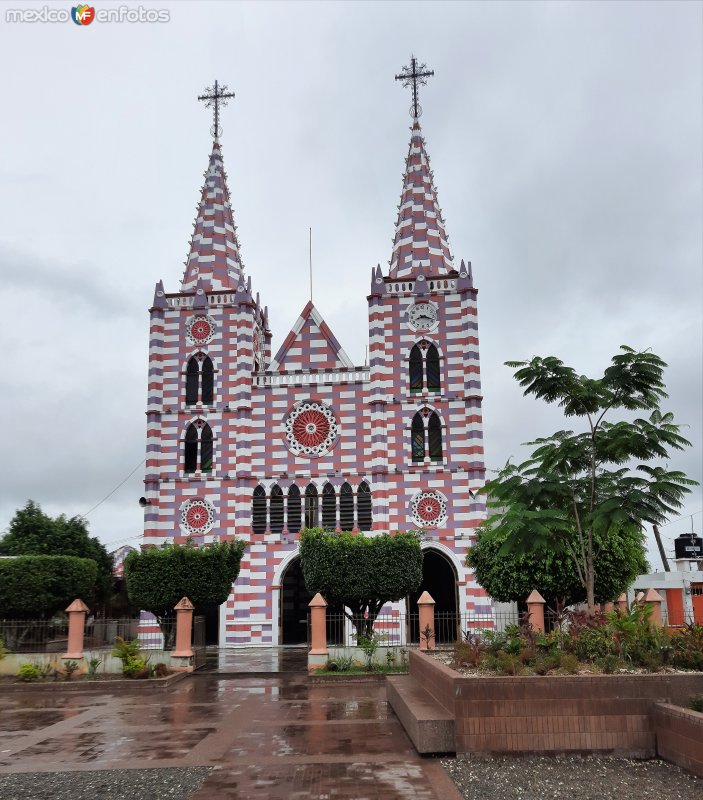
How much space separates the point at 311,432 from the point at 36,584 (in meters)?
12.4

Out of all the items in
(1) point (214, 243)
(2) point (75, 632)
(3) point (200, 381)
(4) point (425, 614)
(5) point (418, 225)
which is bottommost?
(2) point (75, 632)

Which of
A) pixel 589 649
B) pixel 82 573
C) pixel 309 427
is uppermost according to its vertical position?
pixel 309 427

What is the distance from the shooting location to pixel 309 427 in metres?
33.8

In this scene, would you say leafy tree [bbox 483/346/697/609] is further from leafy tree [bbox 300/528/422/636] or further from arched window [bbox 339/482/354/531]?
arched window [bbox 339/482/354/531]

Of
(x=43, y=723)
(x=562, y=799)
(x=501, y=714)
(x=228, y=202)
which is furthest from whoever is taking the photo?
(x=228, y=202)

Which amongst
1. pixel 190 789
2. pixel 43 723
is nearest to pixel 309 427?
pixel 43 723

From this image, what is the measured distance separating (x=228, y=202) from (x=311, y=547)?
67.7 ft

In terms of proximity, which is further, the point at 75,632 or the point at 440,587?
the point at 440,587

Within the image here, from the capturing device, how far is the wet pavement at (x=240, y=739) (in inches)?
403

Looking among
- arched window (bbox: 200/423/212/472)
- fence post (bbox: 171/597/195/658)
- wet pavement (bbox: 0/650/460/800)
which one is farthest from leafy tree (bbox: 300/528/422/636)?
arched window (bbox: 200/423/212/472)

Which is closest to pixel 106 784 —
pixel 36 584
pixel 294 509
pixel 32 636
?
pixel 36 584

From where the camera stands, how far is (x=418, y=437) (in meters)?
33.3

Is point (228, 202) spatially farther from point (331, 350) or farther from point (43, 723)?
point (43, 723)

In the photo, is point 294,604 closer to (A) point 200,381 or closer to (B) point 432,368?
→ (A) point 200,381
